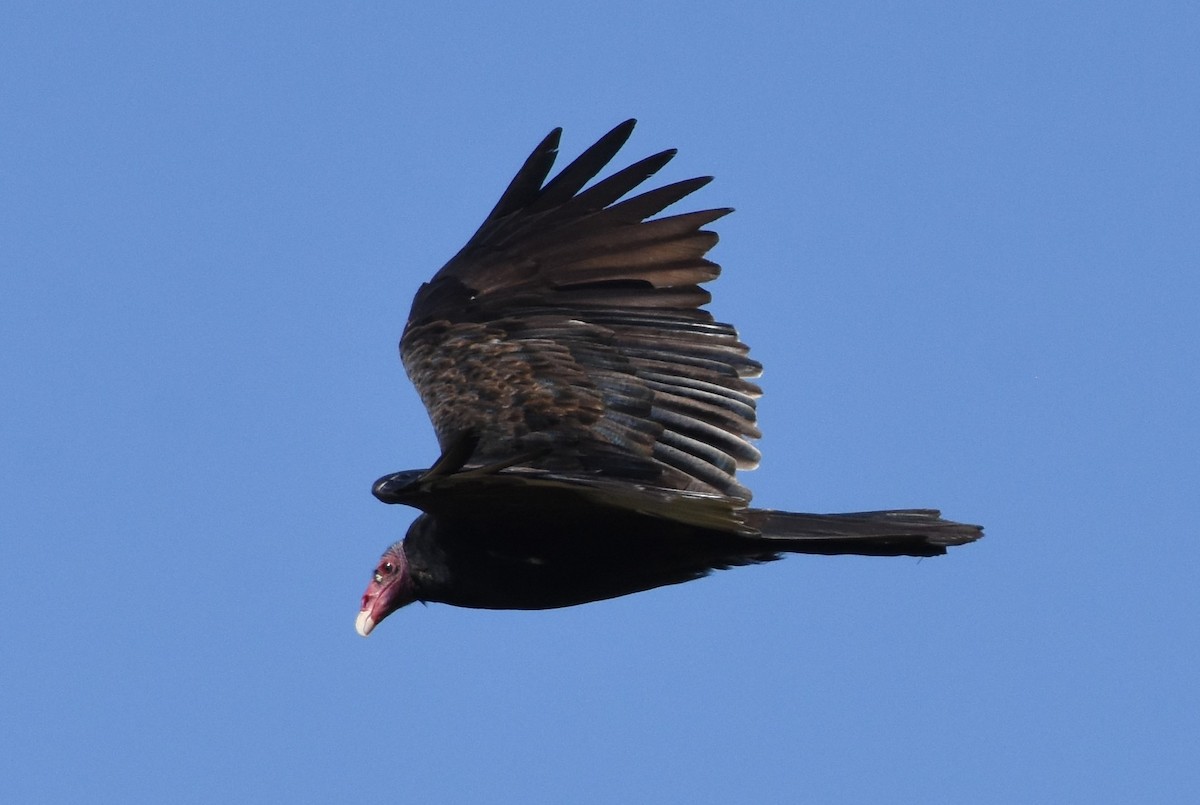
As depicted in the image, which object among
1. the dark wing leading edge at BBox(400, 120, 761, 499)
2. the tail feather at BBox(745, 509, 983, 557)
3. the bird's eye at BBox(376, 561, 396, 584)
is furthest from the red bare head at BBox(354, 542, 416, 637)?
the tail feather at BBox(745, 509, 983, 557)

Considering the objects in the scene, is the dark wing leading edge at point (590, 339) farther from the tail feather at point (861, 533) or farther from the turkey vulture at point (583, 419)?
the tail feather at point (861, 533)

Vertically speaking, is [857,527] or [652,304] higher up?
[652,304]

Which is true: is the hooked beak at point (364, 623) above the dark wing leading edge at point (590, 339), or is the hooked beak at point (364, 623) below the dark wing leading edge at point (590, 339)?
below

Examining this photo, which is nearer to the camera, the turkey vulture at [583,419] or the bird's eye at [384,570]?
the turkey vulture at [583,419]

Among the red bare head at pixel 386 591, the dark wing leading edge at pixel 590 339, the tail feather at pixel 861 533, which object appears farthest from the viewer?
the dark wing leading edge at pixel 590 339

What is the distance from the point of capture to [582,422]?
689 centimetres

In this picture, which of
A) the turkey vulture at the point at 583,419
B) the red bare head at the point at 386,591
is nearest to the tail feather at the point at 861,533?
the turkey vulture at the point at 583,419

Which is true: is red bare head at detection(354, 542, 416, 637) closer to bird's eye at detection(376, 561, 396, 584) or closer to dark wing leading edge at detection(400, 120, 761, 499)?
bird's eye at detection(376, 561, 396, 584)

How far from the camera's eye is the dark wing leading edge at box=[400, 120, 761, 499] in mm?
6949

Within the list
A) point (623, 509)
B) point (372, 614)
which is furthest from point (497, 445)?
point (623, 509)

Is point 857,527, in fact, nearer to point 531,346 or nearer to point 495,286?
point 531,346

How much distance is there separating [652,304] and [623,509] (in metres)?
2.26

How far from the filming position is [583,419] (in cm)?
690

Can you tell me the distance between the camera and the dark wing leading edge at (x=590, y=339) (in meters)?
6.95
